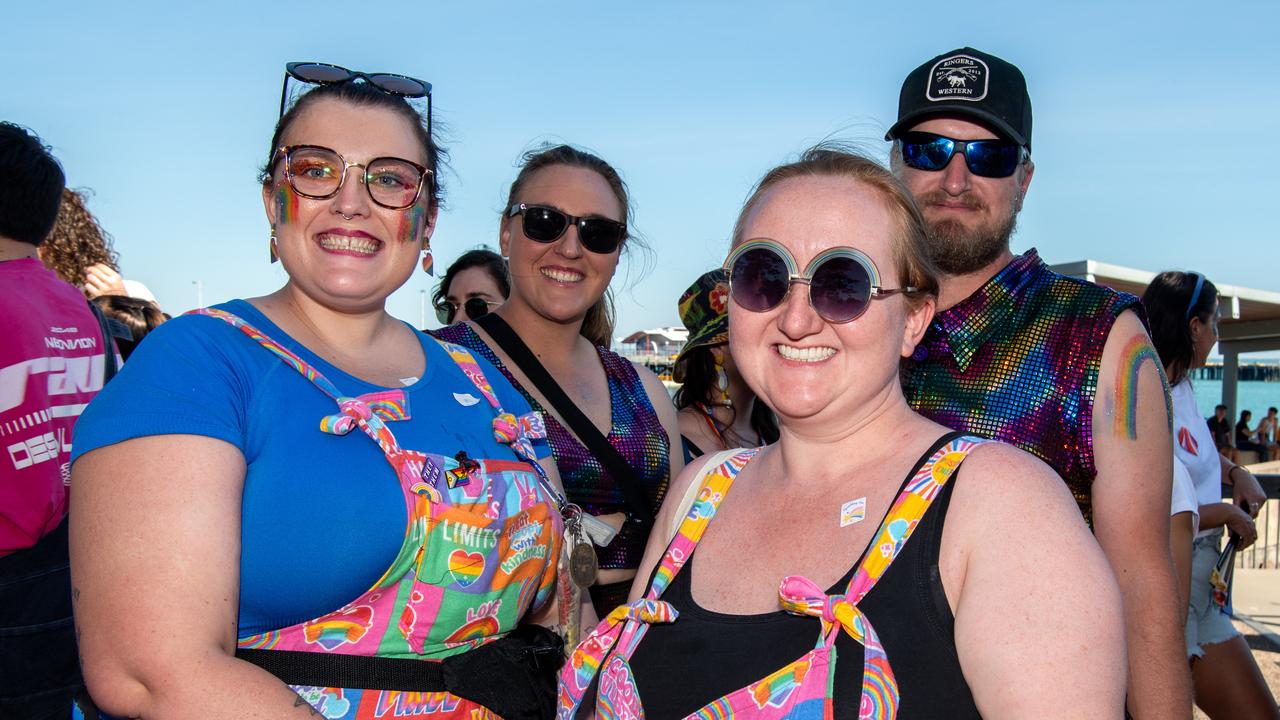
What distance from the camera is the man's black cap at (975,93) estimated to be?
8.93 feet

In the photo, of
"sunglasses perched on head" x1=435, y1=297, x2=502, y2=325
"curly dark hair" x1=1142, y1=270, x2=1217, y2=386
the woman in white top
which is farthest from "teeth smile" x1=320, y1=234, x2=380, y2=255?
"curly dark hair" x1=1142, y1=270, x2=1217, y2=386

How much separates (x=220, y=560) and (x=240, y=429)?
0.24 metres

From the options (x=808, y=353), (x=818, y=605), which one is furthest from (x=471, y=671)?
(x=808, y=353)

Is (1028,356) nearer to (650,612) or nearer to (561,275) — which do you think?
(650,612)

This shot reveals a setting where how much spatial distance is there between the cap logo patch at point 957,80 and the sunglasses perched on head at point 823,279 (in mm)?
1123

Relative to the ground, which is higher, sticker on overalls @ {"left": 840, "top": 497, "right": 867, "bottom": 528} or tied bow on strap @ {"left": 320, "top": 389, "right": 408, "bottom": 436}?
tied bow on strap @ {"left": 320, "top": 389, "right": 408, "bottom": 436}

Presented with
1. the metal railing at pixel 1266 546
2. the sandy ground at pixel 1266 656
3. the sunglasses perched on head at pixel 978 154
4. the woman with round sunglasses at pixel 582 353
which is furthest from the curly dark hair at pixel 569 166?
the metal railing at pixel 1266 546

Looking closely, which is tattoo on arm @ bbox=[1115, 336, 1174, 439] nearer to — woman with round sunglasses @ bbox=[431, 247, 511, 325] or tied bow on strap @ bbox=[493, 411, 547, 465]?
tied bow on strap @ bbox=[493, 411, 547, 465]

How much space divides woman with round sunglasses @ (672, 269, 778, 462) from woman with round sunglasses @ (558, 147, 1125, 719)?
1.80 m

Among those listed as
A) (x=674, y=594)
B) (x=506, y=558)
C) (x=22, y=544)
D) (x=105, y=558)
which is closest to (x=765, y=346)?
(x=674, y=594)

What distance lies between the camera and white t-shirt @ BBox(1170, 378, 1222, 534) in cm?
464

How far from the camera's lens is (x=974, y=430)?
2471 millimetres

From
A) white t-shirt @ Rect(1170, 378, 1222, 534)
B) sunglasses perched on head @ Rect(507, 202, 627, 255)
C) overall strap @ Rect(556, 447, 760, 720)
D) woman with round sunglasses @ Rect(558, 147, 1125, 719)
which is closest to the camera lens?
woman with round sunglasses @ Rect(558, 147, 1125, 719)

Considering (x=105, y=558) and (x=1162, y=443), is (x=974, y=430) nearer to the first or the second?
(x=1162, y=443)
